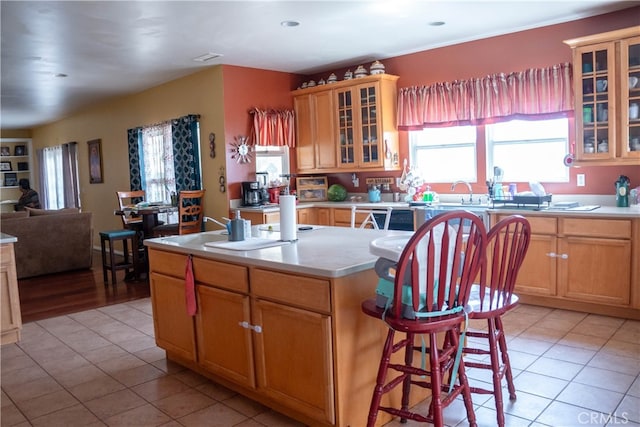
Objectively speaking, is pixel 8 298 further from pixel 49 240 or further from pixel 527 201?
pixel 527 201

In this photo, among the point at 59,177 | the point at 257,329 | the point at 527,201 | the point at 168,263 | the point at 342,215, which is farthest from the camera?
the point at 59,177

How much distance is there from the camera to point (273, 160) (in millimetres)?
6457

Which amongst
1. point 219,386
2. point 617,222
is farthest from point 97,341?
point 617,222

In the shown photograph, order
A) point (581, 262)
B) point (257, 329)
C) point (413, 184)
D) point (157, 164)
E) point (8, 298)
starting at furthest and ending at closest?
1. point (157, 164)
2. point (413, 184)
3. point (581, 262)
4. point (8, 298)
5. point (257, 329)

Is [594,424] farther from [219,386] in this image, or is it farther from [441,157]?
[441,157]

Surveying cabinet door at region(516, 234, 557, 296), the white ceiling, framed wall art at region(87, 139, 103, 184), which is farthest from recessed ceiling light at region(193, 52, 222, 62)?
framed wall art at region(87, 139, 103, 184)

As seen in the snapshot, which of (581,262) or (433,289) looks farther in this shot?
(581,262)

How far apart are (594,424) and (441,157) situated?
3.60 metres

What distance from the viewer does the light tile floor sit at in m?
2.52

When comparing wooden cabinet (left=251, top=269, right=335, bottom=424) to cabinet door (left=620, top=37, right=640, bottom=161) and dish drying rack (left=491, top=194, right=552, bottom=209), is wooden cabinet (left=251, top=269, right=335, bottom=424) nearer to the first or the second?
dish drying rack (left=491, top=194, right=552, bottom=209)

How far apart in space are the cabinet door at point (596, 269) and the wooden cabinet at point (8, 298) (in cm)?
433

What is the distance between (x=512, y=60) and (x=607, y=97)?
1055mm

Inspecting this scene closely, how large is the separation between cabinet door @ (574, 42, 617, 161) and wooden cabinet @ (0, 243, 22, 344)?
15.2 ft

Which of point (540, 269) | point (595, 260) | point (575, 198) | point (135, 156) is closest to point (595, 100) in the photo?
point (575, 198)
